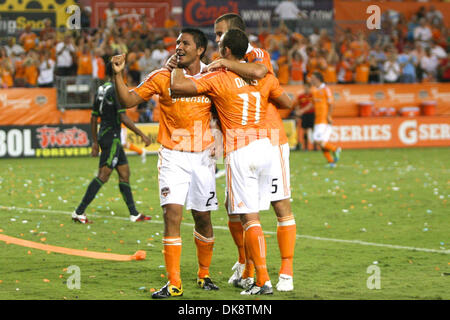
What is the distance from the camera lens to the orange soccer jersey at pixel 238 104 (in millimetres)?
6516

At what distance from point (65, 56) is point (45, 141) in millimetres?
3307

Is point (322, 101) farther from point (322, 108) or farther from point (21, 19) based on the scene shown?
point (21, 19)

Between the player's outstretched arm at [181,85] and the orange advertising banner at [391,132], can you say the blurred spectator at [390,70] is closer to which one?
the orange advertising banner at [391,132]

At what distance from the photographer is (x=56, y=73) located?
78.7ft

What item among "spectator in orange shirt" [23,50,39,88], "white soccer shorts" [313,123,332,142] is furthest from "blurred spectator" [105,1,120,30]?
"white soccer shorts" [313,123,332,142]

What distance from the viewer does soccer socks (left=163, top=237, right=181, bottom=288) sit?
21.2ft

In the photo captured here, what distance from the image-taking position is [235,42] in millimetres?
6512

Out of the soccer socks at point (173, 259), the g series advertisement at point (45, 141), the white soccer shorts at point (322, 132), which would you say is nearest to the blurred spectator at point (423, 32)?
the white soccer shorts at point (322, 132)

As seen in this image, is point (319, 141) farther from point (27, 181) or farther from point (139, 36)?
point (139, 36)

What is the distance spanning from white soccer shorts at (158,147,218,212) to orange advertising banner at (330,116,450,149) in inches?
710

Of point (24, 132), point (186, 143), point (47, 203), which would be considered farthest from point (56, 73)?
point (186, 143)

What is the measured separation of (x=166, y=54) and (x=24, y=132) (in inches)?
216

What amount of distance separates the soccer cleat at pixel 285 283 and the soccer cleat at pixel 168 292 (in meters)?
0.89
